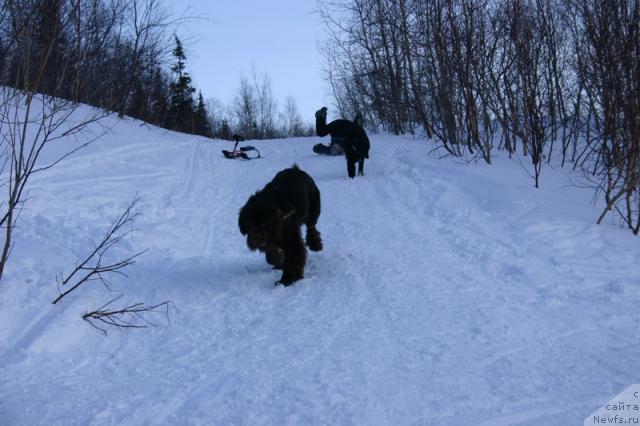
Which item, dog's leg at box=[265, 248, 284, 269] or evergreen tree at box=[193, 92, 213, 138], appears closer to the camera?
dog's leg at box=[265, 248, 284, 269]

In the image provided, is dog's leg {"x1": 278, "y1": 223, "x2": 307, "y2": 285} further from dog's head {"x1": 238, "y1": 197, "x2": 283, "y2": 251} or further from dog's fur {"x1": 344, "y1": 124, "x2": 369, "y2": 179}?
dog's fur {"x1": 344, "y1": 124, "x2": 369, "y2": 179}

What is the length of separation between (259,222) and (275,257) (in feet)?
2.70

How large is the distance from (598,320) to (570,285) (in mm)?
844

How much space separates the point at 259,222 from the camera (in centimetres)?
493

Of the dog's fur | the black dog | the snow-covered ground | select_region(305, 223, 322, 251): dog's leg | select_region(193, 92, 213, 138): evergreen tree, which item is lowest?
the snow-covered ground

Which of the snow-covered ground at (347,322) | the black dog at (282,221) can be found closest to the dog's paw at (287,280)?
the black dog at (282,221)

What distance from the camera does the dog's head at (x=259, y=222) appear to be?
493 cm

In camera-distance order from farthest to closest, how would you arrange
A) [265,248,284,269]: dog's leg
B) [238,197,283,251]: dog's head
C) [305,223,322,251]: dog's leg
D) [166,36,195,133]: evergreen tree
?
[166,36,195,133]: evergreen tree, [305,223,322,251]: dog's leg, [265,248,284,269]: dog's leg, [238,197,283,251]: dog's head

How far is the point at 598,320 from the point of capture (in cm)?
371

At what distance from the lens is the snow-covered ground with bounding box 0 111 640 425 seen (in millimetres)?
2830

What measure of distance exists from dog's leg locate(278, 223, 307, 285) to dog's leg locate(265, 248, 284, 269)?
15 centimetres

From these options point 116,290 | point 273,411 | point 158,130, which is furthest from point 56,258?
point 158,130

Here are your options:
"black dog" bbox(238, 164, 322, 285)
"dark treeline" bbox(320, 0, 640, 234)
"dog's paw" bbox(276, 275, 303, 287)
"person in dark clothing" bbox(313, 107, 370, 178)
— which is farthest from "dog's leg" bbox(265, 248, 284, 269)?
"person in dark clothing" bbox(313, 107, 370, 178)

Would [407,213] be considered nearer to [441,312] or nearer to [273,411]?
[441,312]
